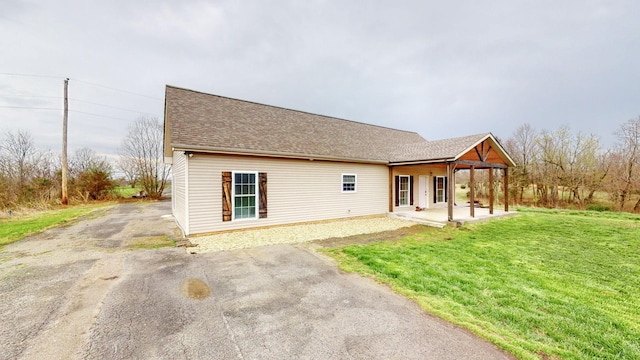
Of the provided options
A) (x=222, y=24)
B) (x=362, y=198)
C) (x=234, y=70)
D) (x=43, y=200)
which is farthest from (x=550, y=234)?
(x=43, y=200)

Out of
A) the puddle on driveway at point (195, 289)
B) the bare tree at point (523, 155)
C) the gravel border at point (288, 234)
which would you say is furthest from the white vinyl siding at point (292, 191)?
the bare tree at point (523, 155)

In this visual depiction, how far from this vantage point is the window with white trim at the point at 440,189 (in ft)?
49.5

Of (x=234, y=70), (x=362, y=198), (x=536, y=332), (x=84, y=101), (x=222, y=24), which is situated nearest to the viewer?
(x=536, y=332)

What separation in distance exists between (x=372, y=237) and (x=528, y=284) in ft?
14.0

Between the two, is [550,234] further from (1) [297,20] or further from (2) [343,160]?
(1) [297,20]

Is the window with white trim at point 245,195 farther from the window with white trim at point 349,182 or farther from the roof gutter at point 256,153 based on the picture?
the window with white trim at point 349,182

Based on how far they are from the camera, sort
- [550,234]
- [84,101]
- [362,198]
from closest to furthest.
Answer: [550,234]
[362,198]
[84,101]

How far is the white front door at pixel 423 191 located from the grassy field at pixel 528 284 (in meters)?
5.69

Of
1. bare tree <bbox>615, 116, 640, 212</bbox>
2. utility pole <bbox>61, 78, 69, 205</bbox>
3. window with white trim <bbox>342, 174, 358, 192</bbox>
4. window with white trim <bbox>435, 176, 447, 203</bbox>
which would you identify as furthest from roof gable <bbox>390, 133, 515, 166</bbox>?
utility pole <bbox>61, 78, 69, 205</bbox>

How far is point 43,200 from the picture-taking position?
51.8 feet

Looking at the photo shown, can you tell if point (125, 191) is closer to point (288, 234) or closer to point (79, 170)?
point (79, 170)

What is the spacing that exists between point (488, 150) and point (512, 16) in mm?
9009

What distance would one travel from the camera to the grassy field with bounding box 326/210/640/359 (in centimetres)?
276

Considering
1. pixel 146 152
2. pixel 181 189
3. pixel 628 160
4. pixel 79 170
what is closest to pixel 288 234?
pixel 181 189
